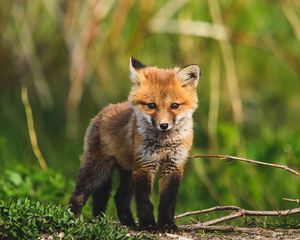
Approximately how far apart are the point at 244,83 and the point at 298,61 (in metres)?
3.72

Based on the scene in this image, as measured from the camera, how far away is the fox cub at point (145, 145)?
6.71m

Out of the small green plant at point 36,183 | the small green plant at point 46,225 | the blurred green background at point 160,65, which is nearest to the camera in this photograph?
the small green plant at point 46,225

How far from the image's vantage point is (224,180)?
33.8ft

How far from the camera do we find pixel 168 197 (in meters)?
6.70

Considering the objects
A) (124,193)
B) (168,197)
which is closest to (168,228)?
(168,197)

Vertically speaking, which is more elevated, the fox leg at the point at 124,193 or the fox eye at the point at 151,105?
the fox eye at the point at 151,105

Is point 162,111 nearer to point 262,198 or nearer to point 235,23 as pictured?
point 262,198

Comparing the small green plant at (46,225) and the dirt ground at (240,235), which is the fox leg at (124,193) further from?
the small green plant at (46,225)

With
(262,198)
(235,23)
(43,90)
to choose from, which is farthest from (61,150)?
(235,23)

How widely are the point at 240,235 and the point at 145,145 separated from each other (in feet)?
3.56

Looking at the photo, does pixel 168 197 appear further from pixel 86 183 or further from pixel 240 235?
pixel 86 183

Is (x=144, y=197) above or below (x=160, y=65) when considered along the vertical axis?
below

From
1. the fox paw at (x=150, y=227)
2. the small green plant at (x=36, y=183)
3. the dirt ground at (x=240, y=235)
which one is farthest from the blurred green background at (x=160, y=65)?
the dirt ground at (x=240, y=235)

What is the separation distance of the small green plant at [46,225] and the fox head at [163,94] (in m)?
1.06
